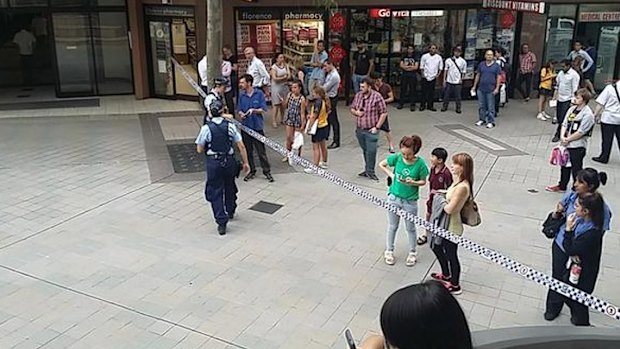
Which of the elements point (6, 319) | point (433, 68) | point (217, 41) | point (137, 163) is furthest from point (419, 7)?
point (6, 319)

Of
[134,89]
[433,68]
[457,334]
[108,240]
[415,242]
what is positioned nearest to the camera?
[457,334]

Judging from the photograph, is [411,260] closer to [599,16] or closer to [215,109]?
[215,109]

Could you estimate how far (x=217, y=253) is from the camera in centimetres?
731

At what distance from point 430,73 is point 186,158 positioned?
7.10 m

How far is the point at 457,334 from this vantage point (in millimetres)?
1946

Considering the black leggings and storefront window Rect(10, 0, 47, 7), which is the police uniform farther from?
storefront window Rect(10, 0, 47, 7)

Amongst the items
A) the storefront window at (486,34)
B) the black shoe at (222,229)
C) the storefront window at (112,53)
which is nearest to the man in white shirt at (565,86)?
Result: the storefront window at (486,34)

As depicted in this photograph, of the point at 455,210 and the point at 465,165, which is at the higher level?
the point at 465,165

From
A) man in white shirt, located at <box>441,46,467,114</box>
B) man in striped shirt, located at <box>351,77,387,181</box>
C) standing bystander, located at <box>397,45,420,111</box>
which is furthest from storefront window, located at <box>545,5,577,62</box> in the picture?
man in striped shirt, located at <box>351,77,387,181</box>

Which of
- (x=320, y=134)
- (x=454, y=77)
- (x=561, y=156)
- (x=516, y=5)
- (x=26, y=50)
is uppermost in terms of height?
(x=516, y=5)

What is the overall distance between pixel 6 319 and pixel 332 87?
7.85 meters

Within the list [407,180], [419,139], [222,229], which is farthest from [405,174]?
[222,229]

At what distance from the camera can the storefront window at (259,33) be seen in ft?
50.8

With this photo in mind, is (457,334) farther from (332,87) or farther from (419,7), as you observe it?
(419,7)
